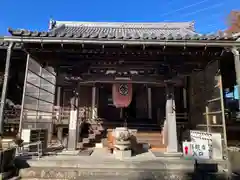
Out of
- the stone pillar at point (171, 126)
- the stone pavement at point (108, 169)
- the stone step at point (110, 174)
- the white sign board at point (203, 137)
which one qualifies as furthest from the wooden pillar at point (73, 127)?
the white sign board at point (203, 137)

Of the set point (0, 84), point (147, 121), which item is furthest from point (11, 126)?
point (147, 121)

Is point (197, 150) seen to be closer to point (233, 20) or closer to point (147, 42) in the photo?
point (147, 42)

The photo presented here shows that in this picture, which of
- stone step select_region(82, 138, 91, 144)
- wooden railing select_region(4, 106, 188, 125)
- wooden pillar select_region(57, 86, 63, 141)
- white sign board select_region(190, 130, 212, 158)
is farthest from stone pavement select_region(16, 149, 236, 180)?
wooden pillar select_region(57, 86, 63, 141)

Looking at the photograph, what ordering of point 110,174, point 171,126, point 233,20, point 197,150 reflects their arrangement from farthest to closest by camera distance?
point 233,20
point 171,126
point 197,150
point 110,174

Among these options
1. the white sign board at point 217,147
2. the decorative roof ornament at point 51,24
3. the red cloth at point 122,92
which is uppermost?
the decorative roof ornament at point 51,24

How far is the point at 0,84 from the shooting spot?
26.2 feet

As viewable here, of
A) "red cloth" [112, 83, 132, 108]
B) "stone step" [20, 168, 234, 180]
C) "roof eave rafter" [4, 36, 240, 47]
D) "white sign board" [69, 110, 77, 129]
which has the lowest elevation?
"stone step" [20, 168, 234, 180]

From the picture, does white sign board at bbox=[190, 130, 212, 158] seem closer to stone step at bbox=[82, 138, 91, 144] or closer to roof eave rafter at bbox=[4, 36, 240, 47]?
roof eave rafter at bbox=[4, 36, 240, 47]

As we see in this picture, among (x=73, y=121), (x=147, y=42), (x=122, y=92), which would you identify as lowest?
(x=73, y=121)

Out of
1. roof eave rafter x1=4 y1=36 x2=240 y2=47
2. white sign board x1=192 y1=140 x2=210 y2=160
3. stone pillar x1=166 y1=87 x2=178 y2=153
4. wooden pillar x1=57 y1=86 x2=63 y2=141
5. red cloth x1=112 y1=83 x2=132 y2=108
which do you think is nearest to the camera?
roof eave rafter x1=4 y1=36 x2=240 y2=47

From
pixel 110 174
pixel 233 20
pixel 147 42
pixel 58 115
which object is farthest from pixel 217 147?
pixel 233 20

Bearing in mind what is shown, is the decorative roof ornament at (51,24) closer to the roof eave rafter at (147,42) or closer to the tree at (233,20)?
the roof eave rafter at (147,42)

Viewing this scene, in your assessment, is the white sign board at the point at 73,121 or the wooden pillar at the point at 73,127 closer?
the wooden pillar at the point at 73,127

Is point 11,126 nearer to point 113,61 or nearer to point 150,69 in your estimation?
point 113,61
